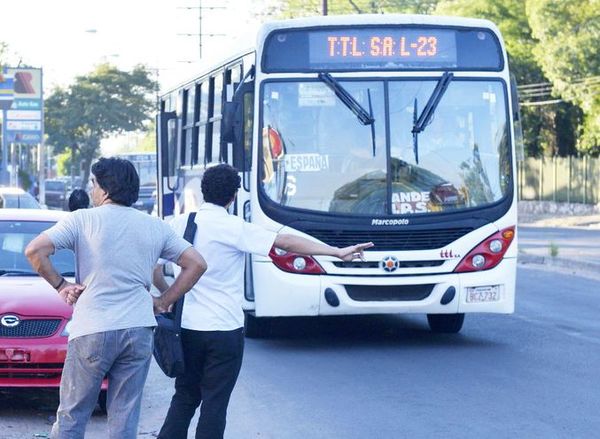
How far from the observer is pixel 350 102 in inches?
482

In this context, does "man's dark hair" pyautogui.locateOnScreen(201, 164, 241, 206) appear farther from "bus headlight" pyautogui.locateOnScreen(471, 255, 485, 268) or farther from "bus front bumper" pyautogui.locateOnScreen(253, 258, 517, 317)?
"bus headlight" pyautogui.locateOnScreen(471, 255, 485, 268)

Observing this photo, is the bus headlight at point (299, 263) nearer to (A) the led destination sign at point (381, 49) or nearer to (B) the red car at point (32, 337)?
(A) the led destination sign at point (381, 49)

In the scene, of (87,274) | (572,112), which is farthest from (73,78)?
(87,274)

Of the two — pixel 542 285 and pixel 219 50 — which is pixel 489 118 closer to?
pixel 219 50

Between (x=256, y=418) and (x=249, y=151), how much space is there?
150 inches

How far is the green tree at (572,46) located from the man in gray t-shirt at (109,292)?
131ft

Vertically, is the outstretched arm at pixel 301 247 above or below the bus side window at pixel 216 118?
below

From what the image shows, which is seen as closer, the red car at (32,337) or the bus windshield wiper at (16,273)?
the red car at (32,337)

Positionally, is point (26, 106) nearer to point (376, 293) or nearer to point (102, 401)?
point (376, 293)

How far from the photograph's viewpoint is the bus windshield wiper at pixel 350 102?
12234mm

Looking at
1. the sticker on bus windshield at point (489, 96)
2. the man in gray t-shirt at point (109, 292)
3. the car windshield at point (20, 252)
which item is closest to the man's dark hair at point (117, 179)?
the man in gray t-shirt at point (109, 292)

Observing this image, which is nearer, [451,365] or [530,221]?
[451,365]

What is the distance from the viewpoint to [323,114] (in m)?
12.3

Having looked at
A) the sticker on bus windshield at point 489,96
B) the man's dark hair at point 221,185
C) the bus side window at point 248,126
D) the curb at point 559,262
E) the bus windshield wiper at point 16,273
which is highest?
the sticker on bus windshield at point 489,96
